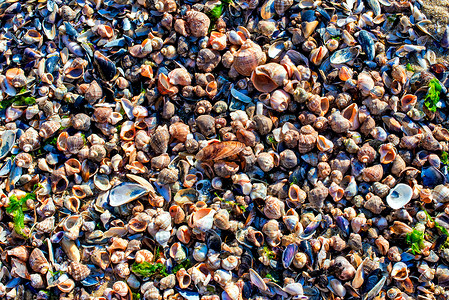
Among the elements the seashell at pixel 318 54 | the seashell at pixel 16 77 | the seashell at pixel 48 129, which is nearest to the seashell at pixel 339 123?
the seashell at pixel 318 54

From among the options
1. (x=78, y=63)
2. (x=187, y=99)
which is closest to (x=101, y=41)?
(x=78, y=63)

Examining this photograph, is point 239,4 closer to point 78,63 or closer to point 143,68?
point 143,68

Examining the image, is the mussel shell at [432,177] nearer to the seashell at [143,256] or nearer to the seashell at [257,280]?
the seashell at [257,280]

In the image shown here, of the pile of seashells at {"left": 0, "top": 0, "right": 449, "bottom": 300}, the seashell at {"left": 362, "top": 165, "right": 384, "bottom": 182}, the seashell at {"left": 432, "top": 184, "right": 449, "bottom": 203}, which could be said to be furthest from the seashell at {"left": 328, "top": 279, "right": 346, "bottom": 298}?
the seashell at {"left": 432, "top": 184, "right": 449, "bottom": 203}

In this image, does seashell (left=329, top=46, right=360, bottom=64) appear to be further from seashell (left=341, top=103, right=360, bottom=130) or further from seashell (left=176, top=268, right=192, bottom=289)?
seashell (left=176, top=268, right=192, bottom=289)

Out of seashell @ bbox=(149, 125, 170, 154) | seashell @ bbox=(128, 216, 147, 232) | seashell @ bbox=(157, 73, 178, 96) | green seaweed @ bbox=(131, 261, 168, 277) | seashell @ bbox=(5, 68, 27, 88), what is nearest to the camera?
green seaweed @ bbox=(131, 261, 168, 277)

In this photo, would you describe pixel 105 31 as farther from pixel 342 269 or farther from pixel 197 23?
→ pixel 342 269
